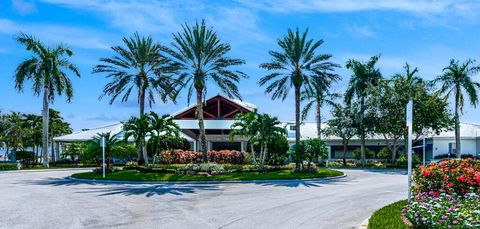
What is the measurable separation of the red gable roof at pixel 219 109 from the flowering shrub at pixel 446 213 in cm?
3796

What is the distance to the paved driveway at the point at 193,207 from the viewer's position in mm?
12031

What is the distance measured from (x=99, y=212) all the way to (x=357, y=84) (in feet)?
125

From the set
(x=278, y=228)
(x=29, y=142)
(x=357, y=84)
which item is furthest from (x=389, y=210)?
(x=29, y=142)

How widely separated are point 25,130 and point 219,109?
928 inches

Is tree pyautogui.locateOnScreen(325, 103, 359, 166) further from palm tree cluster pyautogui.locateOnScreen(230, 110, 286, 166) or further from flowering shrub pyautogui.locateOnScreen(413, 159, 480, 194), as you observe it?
flowering shrub pyautogui.locateOnScreen(413, 159, 480, 194)

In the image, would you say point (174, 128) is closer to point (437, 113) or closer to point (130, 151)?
point (130, 151)

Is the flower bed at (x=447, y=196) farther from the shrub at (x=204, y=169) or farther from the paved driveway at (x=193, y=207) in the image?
the shrub at (x=204, y=169)

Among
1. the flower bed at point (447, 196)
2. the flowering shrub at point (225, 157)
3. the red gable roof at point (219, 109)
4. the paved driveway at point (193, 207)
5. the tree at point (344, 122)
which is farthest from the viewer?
the red gable roof at point (219, 109)

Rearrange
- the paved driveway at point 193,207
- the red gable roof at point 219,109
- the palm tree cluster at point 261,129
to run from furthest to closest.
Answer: the red gable roof at point 219,109
the palm tree cluster at point 261,129
the paved driveway at point 193,207

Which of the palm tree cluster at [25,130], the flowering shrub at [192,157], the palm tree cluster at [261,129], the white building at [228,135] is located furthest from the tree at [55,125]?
the palm tree cluster at [261,129]

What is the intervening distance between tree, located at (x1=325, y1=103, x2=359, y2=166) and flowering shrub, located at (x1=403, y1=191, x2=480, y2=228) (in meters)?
36.4

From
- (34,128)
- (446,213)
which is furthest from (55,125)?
(446,213)

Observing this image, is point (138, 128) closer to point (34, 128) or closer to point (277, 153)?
point (277, 153)

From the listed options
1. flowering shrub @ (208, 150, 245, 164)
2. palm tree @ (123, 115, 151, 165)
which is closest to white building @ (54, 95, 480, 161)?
flowering shrub @ (208, 150, 245, 164)
